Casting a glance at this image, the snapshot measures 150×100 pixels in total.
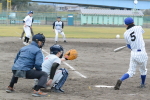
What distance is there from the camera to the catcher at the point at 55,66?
7.39 m

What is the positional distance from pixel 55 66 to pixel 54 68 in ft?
0.17

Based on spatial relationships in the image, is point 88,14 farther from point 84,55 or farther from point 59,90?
→ point 59,90

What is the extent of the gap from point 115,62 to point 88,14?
45.7m

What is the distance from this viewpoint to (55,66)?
7.33 m

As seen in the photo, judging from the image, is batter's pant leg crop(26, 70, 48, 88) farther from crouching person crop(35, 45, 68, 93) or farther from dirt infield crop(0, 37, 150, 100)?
dirt infield crop(0, 37, 150, 100)

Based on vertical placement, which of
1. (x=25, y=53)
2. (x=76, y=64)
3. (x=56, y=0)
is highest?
(x=56, y=0)

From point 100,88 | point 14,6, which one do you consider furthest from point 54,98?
point 14,6

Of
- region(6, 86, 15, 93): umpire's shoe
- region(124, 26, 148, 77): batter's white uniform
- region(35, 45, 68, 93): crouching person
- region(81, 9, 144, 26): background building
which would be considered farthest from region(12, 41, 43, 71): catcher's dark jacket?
region(81, 9, 144, 26): background building

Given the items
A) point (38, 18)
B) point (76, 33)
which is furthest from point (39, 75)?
point (38, 18)

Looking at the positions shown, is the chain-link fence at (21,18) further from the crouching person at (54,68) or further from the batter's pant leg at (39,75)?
the batter's pant leg at (39,75)

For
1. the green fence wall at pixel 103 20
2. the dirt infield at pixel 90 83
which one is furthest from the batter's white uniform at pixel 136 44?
the green fence wall at pixel 103 20

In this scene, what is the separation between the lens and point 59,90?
25.6 feet

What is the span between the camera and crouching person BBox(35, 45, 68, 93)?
7381 millimetres

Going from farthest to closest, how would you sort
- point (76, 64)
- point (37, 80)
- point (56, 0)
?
point (56, 0) < point (76, 64) < point (37, 80)
